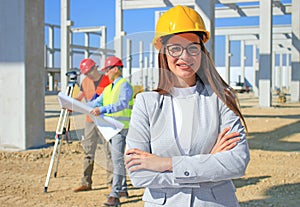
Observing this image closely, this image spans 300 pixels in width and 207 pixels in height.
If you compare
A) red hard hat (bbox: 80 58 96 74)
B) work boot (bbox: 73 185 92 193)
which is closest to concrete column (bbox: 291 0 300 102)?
work boot (bbox: 73 185 92 193)

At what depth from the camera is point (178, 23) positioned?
171 cm

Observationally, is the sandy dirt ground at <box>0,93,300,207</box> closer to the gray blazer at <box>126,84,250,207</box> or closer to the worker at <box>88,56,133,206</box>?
the worker at <box>88,56,133,206</box>

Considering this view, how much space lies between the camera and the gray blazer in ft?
5.36

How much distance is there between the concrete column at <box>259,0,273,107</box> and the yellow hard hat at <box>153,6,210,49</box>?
18.3 meters

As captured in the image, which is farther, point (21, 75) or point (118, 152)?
point (21, 75)

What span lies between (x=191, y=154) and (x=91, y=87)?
114 centimetres

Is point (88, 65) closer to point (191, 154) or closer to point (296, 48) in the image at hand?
point (191, 154)

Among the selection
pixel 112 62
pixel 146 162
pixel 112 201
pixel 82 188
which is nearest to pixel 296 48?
pixel 82 188

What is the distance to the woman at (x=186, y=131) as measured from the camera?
1645 mm

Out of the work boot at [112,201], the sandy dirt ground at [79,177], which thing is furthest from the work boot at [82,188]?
the work boot at [112,201]

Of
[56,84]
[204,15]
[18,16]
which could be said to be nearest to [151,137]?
[18,16]

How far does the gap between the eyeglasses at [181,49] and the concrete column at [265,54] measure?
18.3m

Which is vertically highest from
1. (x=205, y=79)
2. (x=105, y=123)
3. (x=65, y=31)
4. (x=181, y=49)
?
(x=65, y=31)

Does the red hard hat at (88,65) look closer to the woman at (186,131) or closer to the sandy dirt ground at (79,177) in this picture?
the sandy dirt ground at (79,177)
